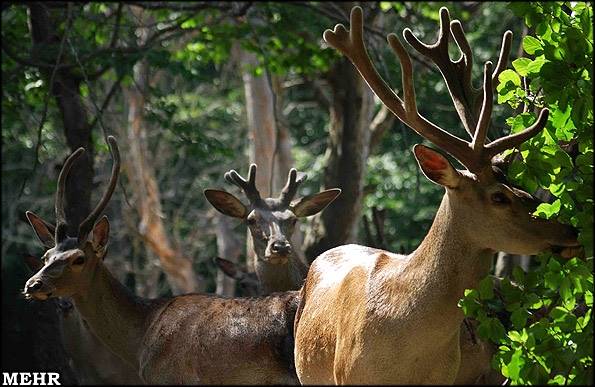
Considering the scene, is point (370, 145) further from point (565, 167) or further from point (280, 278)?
point (565, 167)

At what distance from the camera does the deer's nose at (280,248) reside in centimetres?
924

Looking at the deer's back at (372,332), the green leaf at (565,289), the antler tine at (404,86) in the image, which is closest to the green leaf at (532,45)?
the antler tine at (404,86)

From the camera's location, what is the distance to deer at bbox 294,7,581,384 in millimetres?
5488

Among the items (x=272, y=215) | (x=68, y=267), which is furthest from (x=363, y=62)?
(x=272, y=215)

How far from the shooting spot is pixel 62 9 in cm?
1312

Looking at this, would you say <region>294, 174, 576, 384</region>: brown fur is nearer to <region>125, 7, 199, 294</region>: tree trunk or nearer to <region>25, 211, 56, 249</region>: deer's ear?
<region>25, 211, 56, 249</region>: deer's ear

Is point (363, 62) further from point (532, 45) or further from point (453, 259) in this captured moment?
point (453, 259)

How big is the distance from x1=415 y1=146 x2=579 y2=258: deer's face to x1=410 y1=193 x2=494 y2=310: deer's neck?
0.08ft

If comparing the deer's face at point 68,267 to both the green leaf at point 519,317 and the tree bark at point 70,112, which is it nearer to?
the tree bark at point 70,112

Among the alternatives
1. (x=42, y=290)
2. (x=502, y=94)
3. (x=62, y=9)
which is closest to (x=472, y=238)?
(x=502, y=94)

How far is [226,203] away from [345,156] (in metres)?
4.26

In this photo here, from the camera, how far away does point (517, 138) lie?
5395 millimetres

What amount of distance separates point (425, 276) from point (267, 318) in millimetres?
2254

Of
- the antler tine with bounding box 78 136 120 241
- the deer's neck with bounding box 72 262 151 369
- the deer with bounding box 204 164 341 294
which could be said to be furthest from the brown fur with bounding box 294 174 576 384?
the deer with bounding box 204 164 341 294
